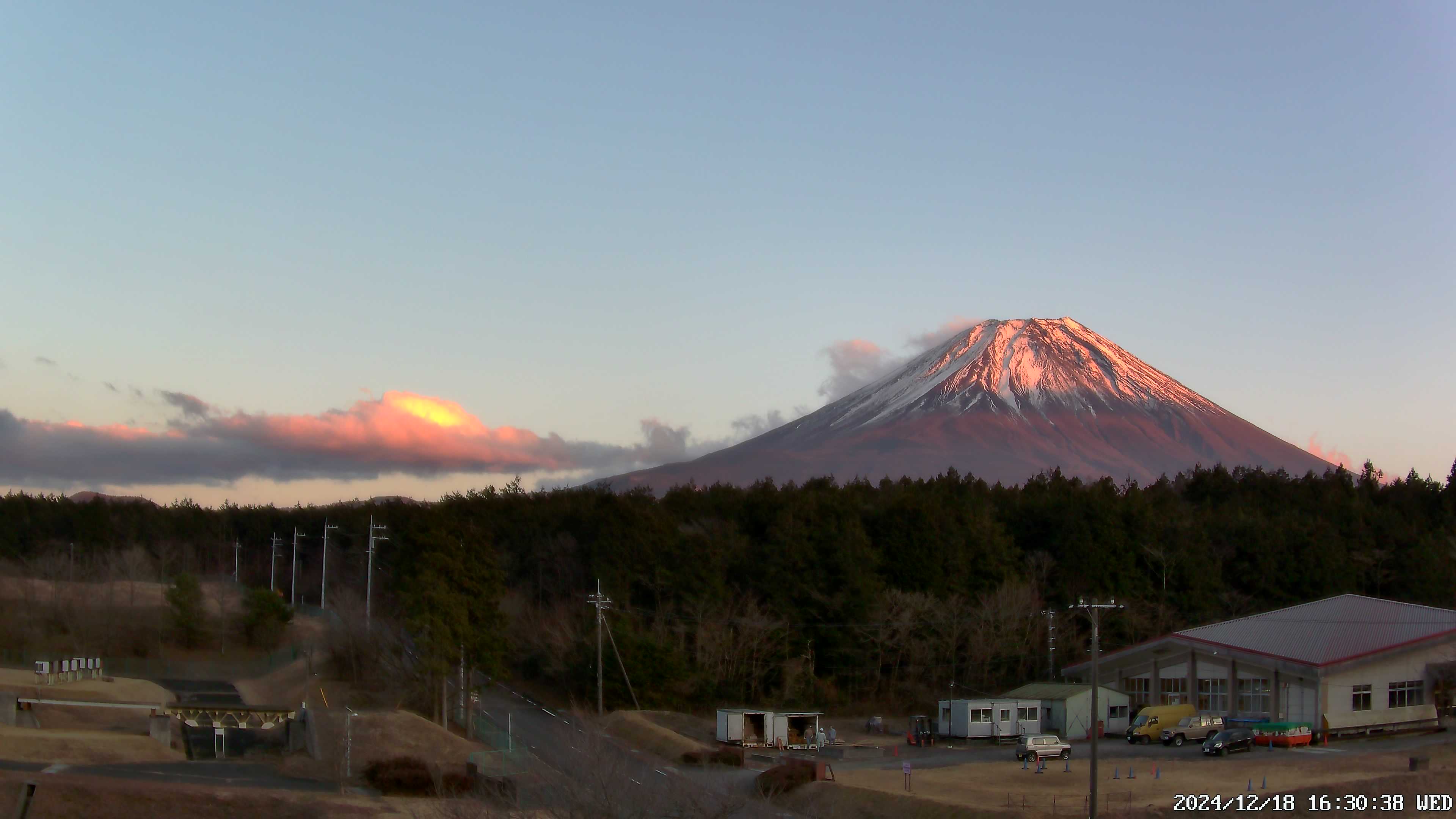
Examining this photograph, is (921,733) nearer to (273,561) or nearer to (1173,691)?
(1173,691)

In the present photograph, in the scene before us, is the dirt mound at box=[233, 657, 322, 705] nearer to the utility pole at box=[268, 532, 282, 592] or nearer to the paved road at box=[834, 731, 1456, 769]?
the paved road at box=[834, 731, 1456, 769]

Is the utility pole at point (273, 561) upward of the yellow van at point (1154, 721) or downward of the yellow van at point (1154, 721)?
upward

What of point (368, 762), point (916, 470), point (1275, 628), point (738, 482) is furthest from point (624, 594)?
point (738, 482)

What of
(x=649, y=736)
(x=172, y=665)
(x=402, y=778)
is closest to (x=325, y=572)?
(x=172, y=665)

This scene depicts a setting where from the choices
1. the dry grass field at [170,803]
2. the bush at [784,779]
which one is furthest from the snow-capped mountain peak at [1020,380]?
the dry grass field at [170,803]

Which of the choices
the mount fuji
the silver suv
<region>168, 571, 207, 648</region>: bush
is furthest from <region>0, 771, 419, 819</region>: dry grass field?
the mount fuji

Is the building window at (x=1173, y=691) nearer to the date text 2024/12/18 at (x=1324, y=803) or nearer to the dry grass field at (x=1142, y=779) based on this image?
the dry grass field at (x=1142, y=779)

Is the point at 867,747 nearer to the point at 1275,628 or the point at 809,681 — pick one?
the point at 809,681
